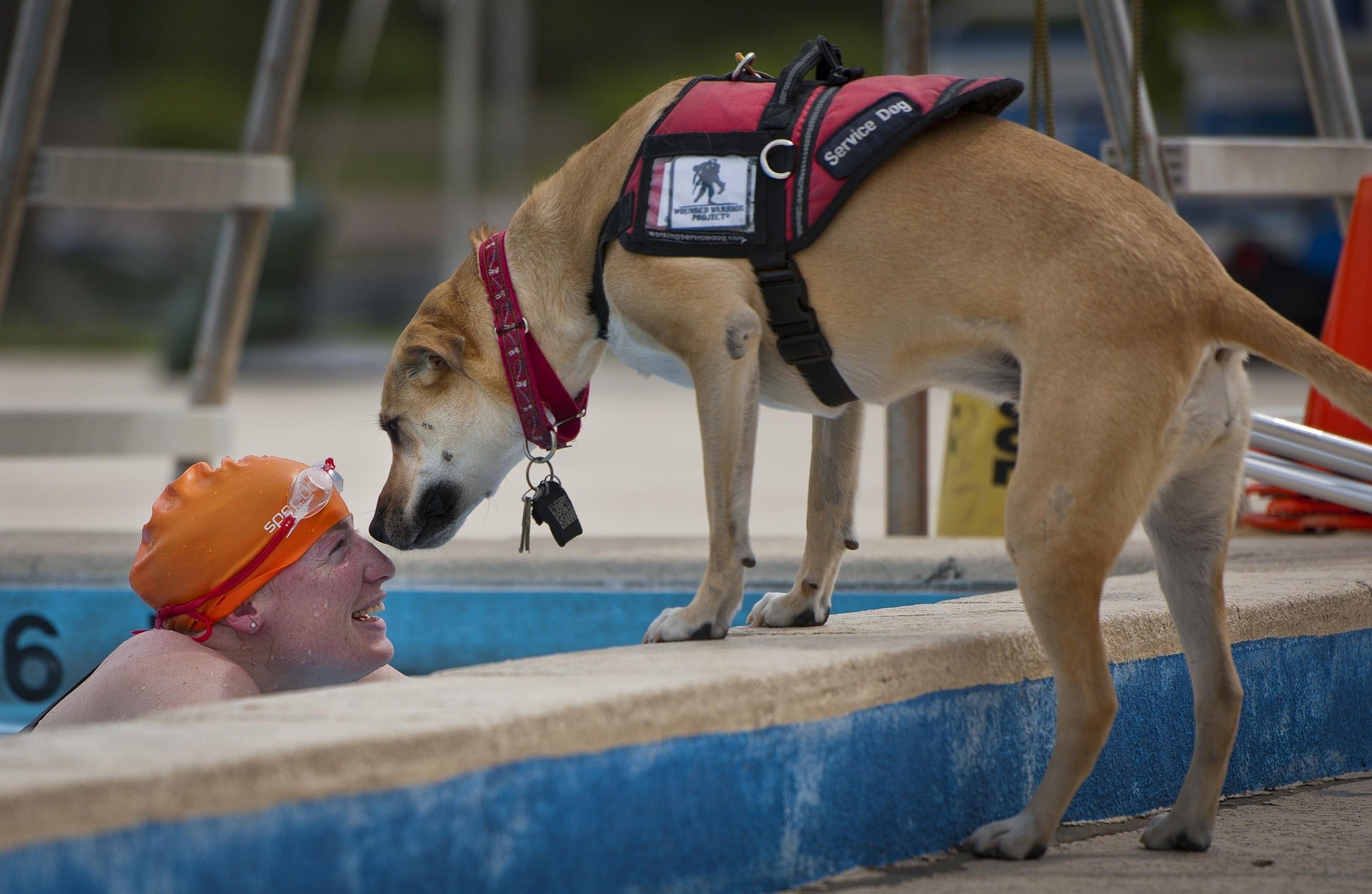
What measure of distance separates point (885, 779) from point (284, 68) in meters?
4.82

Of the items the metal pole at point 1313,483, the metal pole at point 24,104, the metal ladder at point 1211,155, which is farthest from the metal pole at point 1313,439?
the metal pole at point 24,104

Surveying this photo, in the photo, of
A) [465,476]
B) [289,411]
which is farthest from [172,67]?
[465,476]

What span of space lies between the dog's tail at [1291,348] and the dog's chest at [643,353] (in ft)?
3.45

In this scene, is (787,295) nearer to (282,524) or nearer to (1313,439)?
(282,524)

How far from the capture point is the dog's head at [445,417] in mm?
3523

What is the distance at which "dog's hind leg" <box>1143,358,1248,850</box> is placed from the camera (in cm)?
287

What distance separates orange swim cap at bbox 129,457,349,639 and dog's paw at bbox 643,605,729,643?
2.65 feet

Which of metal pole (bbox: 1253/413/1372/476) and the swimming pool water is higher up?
metal pole (bbox: 1253/413/1372/476)

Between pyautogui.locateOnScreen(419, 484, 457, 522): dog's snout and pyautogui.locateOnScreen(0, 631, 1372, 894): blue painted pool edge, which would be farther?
pyautogui.locateOnScreen(419, 484, 457, 522): dog's snout

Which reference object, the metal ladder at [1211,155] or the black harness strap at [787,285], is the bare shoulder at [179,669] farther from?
the metal ladder at [1211,155]

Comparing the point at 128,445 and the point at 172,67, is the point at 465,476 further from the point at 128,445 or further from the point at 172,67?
the point at 172,67

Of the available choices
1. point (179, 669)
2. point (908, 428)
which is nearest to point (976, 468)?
point (908, 428)

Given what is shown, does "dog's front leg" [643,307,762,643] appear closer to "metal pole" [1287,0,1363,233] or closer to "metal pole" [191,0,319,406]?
"metal pole" [1287,0,1363,233]

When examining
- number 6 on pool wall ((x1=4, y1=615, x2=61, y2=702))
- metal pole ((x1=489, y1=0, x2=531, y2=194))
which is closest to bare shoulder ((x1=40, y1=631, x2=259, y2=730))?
number 6 on pool wall ((x1=4, y1=615, x2=61, y2=702))
